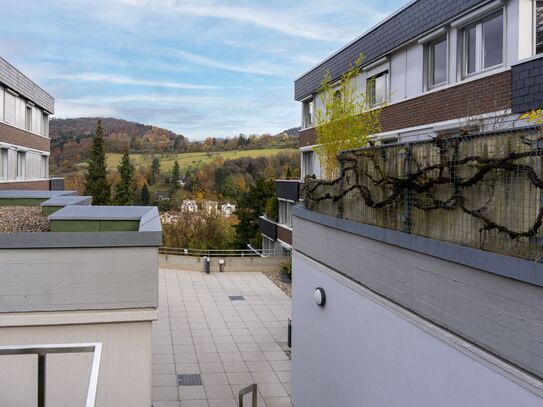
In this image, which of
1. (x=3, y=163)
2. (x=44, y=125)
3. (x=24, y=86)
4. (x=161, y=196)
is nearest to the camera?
(x=3, y=163)

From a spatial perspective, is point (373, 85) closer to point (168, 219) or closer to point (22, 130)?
point (22, 130)

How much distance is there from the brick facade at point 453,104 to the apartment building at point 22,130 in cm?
1474

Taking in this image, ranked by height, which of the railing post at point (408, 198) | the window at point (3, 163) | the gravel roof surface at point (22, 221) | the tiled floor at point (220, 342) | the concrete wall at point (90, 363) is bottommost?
the tiled floor at point (220, 342)

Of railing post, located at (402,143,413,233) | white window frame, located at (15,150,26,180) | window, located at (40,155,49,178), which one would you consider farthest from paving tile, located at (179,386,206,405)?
window, located at (40,155,49,178)

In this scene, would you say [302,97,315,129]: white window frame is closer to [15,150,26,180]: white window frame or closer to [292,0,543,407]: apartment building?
[292,0,543,407]: apartment building

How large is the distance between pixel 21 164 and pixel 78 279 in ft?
66.5

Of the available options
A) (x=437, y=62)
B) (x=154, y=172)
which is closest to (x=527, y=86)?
(x=437, y=62)

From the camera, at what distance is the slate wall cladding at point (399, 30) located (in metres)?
12.0

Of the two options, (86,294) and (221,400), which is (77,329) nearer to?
(86,294)

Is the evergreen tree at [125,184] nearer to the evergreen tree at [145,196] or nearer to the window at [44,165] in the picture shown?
the evergreen tree at [145,196]

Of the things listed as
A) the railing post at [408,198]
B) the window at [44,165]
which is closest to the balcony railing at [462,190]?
the railing post at [408,198]

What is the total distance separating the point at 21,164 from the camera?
24.2m

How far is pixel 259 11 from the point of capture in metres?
31.4

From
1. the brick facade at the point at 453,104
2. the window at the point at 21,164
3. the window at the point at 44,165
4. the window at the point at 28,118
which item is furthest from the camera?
the window at the point at 44,165
